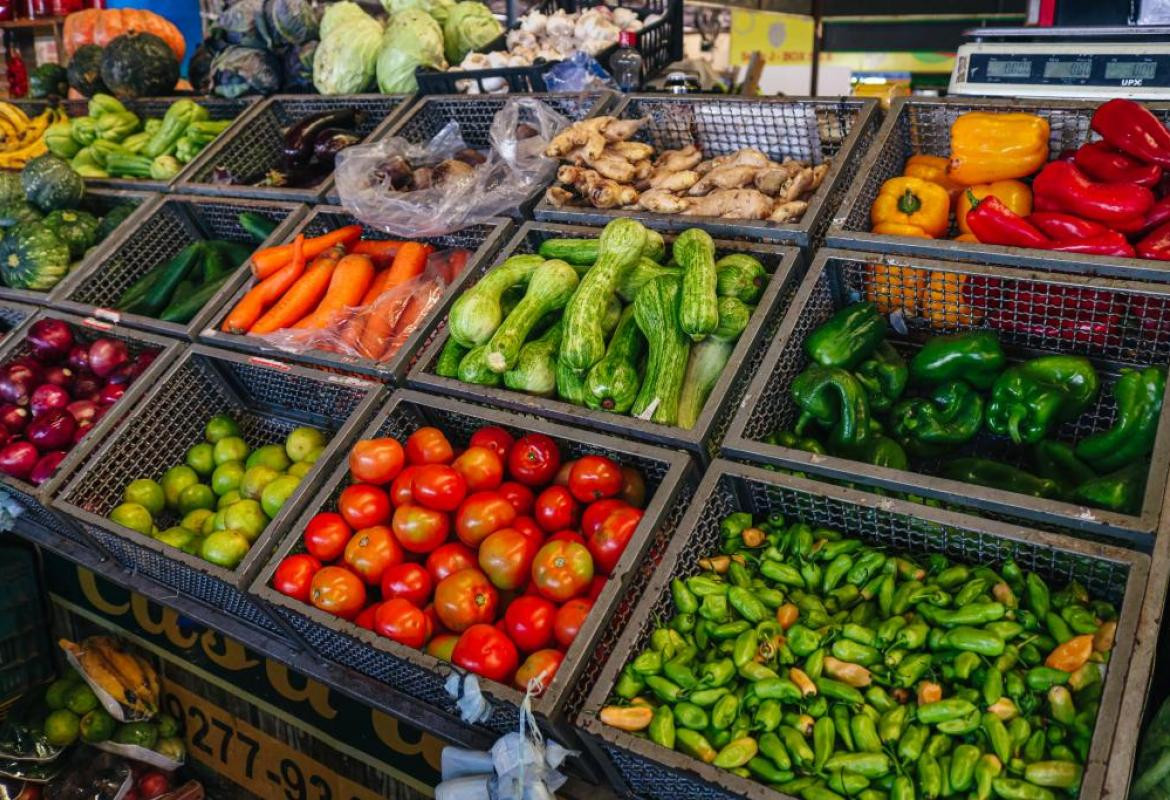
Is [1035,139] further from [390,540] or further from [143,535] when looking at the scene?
[143,535]

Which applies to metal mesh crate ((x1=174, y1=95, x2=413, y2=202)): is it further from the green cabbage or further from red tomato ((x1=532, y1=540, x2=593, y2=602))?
red tomato ((x1=532, y1=540, x2=593, y2=602))

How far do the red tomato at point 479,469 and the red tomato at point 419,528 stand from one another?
0.41ft

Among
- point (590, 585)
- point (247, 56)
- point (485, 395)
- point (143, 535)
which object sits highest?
point (247, 56)

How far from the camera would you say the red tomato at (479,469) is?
2225 mm

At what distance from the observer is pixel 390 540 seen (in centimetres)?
215

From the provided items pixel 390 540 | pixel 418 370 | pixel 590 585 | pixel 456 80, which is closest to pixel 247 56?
pixel 456 80

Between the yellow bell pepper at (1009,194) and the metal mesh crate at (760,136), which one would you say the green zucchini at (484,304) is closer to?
the metal mesh crate at (760,136)

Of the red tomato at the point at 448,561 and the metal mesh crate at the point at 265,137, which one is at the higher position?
the metal mesh crate at the point at 265,137

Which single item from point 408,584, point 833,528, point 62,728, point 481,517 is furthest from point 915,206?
point 62,728

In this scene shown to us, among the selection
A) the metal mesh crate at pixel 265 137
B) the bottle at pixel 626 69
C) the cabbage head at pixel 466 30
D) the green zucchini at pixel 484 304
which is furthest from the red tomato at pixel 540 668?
the cabbage head at pixel 466 30

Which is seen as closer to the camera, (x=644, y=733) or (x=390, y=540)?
(x=644, y=733)

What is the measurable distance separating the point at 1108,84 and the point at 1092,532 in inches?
60.3

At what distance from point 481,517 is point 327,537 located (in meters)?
0.42

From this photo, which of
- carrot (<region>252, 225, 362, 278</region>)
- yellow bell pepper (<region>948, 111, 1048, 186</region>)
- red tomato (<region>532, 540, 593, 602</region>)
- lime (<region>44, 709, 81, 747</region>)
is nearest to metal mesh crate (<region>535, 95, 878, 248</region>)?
yellow bell pepper (<region>948, 111, 1048, 186</region>)
